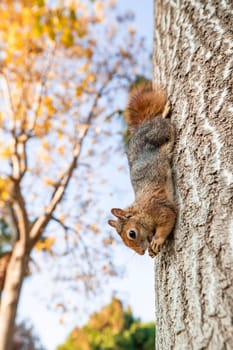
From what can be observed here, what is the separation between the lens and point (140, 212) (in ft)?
5.60

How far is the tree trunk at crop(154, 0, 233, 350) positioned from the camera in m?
1.03

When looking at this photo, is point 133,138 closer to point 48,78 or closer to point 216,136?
point 216,136

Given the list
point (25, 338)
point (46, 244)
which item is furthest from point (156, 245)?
point (25, 338)

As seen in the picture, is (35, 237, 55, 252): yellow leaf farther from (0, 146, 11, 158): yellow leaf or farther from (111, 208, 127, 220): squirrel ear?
(111, 208, 127, 220): squirrel ear

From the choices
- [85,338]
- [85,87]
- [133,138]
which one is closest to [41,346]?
[85,338]

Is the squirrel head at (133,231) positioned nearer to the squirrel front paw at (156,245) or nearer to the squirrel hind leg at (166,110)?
the squirrel front paw at (156,245)

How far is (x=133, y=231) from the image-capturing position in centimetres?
172

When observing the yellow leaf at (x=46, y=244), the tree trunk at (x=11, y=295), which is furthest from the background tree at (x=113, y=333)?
the tree trunk at (x=11, y=295)

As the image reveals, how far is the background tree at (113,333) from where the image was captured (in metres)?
8.02

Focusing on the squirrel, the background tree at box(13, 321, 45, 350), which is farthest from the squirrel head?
the background tree at box(13, 321, 45, 350)

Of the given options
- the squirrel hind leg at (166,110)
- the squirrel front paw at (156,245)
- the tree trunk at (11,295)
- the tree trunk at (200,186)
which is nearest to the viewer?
the tree trunk at (200,186)

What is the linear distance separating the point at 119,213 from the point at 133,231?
0.12m

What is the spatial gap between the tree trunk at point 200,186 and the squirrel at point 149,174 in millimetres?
53

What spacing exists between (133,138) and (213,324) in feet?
3.67
